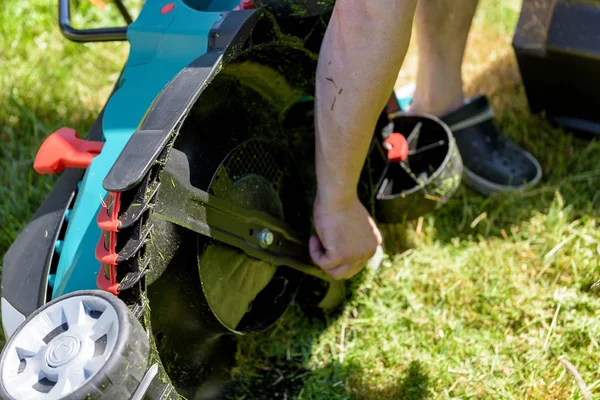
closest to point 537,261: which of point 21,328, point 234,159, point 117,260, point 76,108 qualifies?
point 234,159

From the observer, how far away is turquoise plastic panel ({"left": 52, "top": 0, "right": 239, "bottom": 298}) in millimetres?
1146

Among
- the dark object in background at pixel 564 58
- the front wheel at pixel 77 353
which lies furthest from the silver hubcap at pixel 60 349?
the dark object in background at pixel 564 58

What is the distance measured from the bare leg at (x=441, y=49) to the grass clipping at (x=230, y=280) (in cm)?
81

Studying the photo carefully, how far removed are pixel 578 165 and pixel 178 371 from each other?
129 cm

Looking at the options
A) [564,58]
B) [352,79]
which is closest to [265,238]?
[352,79]

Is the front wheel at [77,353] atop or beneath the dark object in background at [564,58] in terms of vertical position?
atop

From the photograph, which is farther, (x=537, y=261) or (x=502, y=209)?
(x=502, y=209)

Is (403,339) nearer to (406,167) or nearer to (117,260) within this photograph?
(406,167)

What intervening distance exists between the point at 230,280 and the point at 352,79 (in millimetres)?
445

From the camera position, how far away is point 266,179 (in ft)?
4.59

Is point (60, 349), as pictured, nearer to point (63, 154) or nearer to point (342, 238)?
point (63, 154)

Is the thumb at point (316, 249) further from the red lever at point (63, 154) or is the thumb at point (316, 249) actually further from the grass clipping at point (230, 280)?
the red lever at point (63, 154)

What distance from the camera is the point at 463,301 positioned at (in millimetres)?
1596

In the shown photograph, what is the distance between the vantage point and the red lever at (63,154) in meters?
1.23
